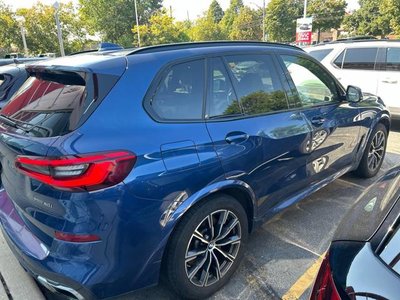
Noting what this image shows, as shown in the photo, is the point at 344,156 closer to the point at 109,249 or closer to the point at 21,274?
the point at 109,249

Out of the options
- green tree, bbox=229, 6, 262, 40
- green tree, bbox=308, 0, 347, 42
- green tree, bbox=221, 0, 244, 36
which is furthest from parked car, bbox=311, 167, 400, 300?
green tree, bbox=221, 0, 244, 36

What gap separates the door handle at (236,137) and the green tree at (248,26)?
2238 inches

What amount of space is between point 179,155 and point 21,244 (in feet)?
3.74

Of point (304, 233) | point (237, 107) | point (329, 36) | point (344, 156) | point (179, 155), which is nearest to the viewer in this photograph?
point (179, 155)

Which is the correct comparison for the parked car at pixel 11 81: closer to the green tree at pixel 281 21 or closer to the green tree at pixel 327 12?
the green tree at pixel 281 21

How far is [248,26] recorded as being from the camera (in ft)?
186

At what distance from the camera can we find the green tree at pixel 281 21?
Result: 163 ft

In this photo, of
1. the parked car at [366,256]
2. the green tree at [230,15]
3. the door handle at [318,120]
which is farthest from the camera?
the green tree at [230,15]

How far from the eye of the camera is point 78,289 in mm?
1961

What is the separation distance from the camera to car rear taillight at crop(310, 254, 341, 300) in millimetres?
1280

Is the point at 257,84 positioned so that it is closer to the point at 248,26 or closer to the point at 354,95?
the point at 354,95

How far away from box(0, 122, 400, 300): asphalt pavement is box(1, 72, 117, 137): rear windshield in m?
1.30

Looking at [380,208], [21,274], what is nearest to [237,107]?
[380,208]

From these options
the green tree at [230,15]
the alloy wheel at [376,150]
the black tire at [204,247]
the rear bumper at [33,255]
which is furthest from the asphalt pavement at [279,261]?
the green tree at [230,15]
